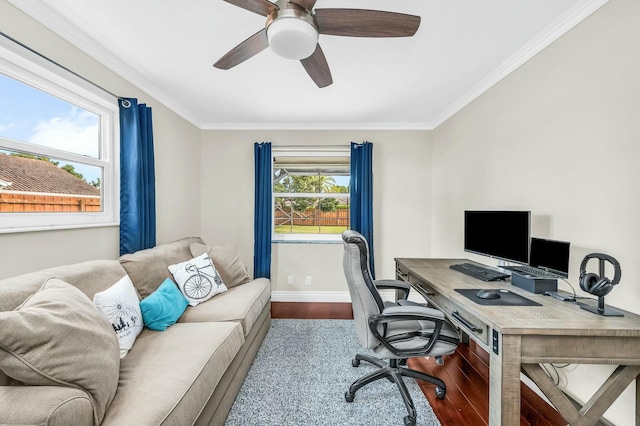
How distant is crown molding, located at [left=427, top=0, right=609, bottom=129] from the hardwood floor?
241 cm

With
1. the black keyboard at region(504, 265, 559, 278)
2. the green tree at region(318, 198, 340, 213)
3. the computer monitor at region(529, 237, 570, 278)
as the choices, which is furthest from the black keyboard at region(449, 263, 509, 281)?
the green tree at region(318, 198, 340, 213)

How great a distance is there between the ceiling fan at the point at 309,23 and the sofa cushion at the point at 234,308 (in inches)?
69.6

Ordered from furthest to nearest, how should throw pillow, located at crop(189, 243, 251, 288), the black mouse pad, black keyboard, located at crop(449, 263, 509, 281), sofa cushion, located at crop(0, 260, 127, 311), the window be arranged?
the window
throw pillow, located at crop(189, 243, 251, 288)
black keyboard, located at crop(449, 263, 509, 281)
the black mouse pad
sofa cushion, located at crop(0, 260, 127, 311)

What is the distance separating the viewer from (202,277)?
2.37 meters

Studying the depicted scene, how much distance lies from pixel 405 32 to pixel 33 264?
2523 mm

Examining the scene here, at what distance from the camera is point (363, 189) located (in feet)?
11.9

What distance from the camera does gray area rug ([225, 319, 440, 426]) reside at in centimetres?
168

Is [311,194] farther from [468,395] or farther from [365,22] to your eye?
[468,395]

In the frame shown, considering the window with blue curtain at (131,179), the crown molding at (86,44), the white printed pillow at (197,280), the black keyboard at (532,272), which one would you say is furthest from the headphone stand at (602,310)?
the crown molding at (86,44)

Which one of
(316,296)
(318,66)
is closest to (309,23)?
(318,66)

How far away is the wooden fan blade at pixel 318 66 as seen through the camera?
165 centimetres

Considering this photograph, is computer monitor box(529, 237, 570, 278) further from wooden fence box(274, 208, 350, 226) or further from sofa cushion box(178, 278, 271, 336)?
wooden fence box(274, 208, 350, 226)

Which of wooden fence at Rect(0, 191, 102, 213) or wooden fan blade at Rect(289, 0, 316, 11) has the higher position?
wooden fan blade at Rect(289, 0, 316, 11)

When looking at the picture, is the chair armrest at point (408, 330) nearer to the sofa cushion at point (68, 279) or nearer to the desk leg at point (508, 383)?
the desk leg at point (508, 383)
